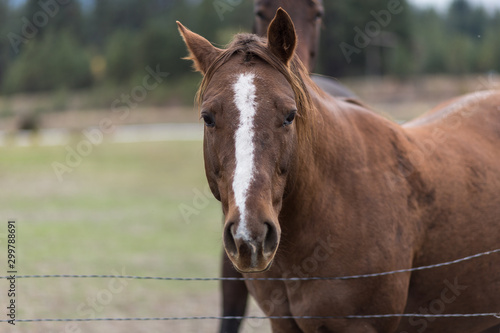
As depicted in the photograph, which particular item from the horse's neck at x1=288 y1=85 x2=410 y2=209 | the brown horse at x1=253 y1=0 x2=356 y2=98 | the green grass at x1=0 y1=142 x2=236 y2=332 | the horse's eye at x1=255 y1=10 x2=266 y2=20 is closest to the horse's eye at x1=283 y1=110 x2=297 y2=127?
the horse's neck at x1=288 y1=85 x2=410 y2=209

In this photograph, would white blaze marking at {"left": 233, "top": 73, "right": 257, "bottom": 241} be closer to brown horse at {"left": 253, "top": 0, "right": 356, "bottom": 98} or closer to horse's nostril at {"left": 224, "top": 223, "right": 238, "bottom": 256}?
horse's nostril at {"left": 224, "top": 223, "right": 238, "bottom": 256}

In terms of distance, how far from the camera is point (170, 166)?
20875 millimetres

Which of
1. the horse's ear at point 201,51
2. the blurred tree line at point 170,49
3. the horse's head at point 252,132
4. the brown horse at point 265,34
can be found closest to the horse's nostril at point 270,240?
the horse's head at point 252,132

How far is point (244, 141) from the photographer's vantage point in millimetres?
2420

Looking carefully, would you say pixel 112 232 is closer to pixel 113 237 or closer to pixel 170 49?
pixel 113 237

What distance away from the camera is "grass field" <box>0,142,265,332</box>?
281 inches

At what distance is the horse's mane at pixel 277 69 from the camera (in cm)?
265

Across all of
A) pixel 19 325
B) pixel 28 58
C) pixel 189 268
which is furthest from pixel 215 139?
pixel 28 58

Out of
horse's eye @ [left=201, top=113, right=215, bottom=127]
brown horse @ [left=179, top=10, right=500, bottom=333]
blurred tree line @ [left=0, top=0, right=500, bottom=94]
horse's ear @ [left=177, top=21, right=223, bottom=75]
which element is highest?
horse's ear @ [left=177, top=21, right=223, bottom=75]

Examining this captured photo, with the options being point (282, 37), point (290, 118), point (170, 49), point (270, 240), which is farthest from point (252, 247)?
point (170, 49)

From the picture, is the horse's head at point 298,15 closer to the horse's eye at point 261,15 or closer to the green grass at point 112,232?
the horse's eye at point 261,15

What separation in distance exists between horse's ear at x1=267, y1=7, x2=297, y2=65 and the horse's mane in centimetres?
3

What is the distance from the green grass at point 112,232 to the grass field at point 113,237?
19mm

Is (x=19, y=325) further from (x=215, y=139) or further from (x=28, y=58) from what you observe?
(x=28, y=58)
